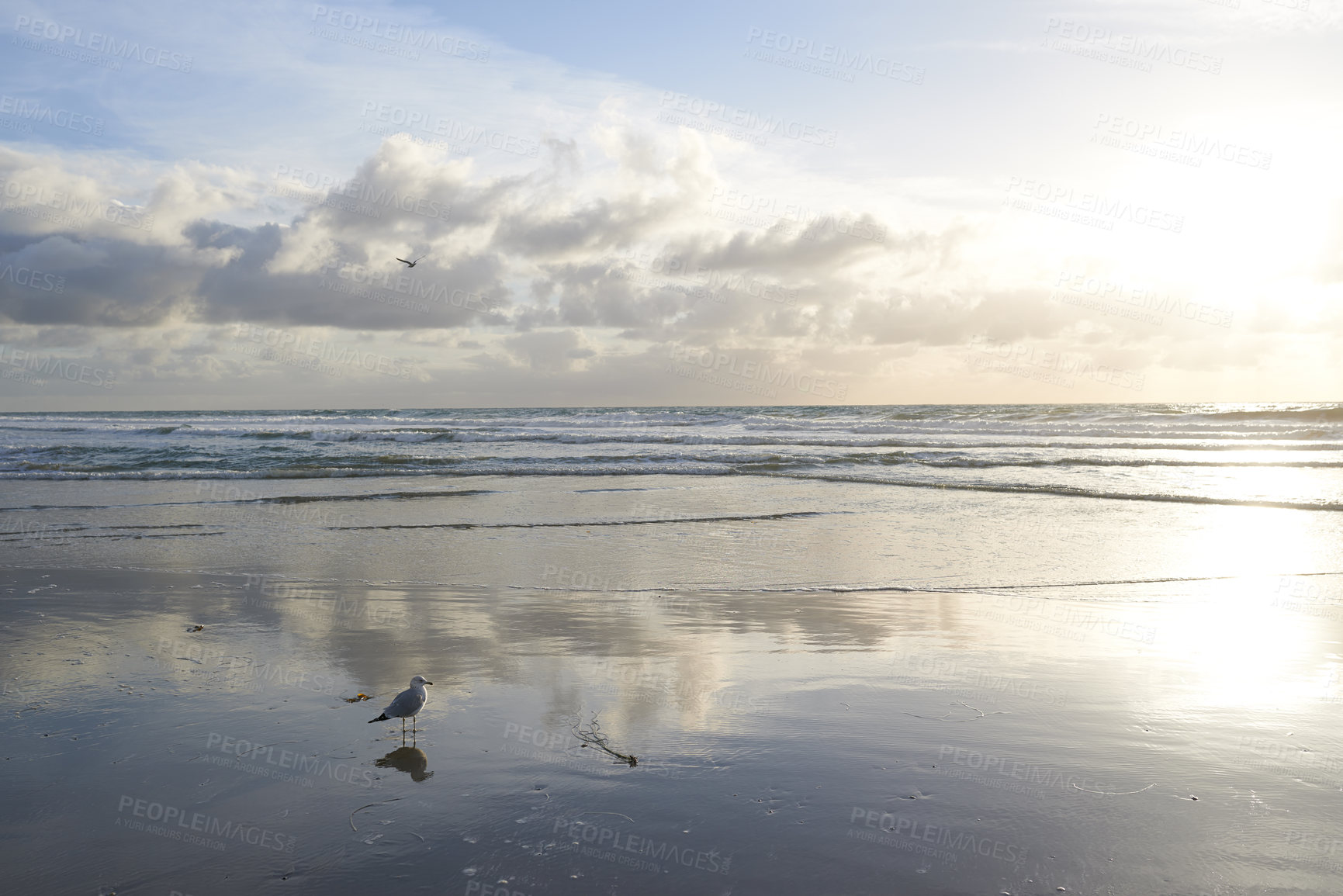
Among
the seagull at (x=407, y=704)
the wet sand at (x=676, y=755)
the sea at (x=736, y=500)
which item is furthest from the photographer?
the sea at (x=736, y=500)

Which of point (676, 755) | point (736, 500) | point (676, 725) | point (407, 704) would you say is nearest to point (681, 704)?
point (676, 725)

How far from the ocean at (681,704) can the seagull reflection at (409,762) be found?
0.9 inches

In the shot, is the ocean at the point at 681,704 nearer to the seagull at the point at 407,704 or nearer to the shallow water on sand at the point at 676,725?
the shallow water on sand at the point at 676,725

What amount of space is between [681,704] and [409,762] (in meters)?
1.67

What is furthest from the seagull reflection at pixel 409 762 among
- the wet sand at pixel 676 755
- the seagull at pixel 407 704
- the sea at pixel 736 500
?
the sea at pixel 736 500

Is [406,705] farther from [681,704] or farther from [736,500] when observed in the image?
[736,500]

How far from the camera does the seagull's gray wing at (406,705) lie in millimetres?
4484

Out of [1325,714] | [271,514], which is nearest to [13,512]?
[271,514]

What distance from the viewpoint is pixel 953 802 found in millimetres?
3758

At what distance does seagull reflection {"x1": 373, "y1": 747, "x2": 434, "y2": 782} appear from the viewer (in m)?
4.05

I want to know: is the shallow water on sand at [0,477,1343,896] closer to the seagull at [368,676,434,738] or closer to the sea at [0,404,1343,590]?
the seagull at [368,676,434,738]

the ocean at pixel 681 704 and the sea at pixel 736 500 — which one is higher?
the sea at pixel 736 500

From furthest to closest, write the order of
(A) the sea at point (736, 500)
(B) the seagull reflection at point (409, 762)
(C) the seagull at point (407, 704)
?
(A) the sea at point (736, 500) → (C) the seagull at point (407, 704) → (B) the seagull reflection at point (409, 762)

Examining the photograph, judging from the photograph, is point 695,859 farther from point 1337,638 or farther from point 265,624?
point 1337,638
